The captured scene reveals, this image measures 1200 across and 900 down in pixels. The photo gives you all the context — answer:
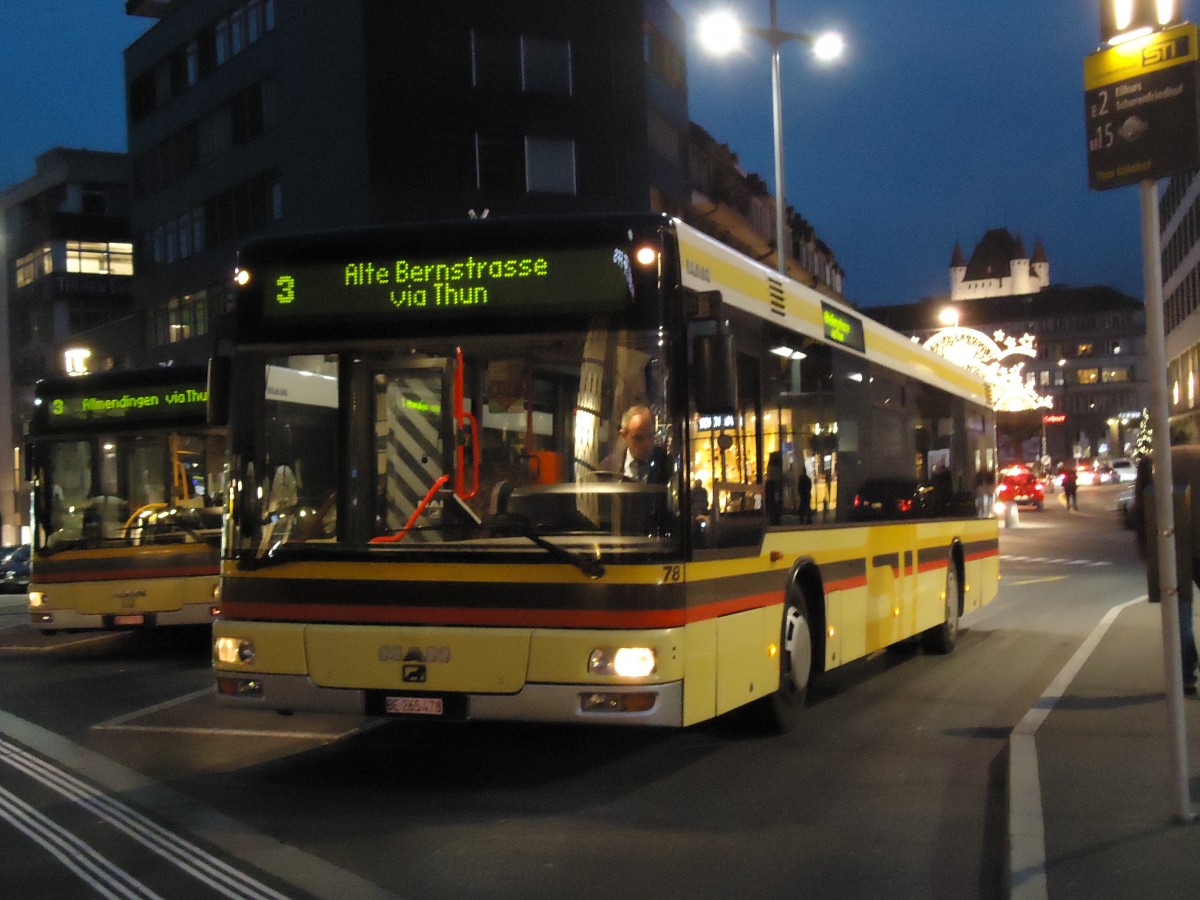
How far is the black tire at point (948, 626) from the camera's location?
14617mm

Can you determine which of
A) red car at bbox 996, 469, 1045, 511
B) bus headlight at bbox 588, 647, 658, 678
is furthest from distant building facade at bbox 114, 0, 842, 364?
bus headlight at bbox 588, 647, 658, 678

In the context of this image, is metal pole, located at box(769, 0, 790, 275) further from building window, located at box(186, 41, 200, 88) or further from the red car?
the red car

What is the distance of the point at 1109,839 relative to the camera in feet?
20.7

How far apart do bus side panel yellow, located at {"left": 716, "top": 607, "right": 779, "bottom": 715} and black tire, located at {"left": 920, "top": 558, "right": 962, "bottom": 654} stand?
224 inches

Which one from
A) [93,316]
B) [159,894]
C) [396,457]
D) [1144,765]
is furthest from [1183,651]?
[93,316]

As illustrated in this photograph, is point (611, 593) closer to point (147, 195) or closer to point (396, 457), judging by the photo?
point (396, 457)

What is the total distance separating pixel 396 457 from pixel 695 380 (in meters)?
1.74

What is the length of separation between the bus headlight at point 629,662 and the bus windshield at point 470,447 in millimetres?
523

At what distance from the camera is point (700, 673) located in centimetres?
798

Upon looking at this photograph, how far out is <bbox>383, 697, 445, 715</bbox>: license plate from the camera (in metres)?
7.87

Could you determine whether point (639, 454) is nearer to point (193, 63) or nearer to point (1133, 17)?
point (1133, 17)

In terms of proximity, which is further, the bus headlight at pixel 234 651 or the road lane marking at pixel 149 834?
the bus headlight at pixel 234 651

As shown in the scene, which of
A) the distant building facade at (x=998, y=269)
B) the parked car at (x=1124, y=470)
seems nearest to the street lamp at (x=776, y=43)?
the parked car at (x=1124, y=470)

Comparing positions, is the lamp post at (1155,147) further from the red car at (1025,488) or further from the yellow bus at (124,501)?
the red car at (1025,488)
